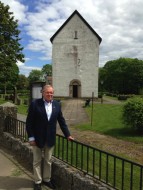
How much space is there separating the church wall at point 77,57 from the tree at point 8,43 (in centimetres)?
1101

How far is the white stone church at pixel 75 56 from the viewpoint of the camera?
4934cm

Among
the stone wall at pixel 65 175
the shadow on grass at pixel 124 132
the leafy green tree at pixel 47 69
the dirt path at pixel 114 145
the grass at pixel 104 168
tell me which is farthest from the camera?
the leafy green tree at pixel 47 69

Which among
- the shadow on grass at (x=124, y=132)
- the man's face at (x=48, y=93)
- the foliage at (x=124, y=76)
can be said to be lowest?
the shadow on grass at (x=124, y=132)

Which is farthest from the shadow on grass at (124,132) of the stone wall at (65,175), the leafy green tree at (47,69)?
the leafy green tree at (47,69)

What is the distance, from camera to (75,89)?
50.0 meters

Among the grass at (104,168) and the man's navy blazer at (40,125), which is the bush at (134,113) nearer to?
the grass at (104,168)

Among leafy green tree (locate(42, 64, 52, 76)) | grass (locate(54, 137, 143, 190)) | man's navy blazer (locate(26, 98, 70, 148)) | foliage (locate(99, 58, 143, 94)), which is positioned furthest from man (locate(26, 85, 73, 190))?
leafy green tree (locate(42, 64, 52, 76))

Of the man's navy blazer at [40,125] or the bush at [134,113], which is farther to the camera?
the bush at [134,113]

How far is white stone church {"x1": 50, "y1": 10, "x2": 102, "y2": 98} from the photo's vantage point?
49.3 meters

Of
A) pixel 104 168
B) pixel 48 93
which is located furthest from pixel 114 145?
pixel 48 93

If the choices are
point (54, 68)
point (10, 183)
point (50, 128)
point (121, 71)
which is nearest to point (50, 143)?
point (50, 128)

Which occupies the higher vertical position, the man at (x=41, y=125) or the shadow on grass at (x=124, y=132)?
the man at (x=41, y=125)

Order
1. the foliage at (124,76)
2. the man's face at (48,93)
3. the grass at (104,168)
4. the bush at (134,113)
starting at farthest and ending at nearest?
1. the foliage at (124,76)
2. the bush at (134,113)
3. the man's face at (48,93)
4. the grass at (104,168)

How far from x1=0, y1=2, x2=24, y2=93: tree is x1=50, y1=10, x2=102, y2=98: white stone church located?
435 inches
